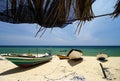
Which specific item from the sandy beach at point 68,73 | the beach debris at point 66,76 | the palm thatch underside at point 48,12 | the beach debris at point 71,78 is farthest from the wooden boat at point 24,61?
the palm thatch underside at point 48,12

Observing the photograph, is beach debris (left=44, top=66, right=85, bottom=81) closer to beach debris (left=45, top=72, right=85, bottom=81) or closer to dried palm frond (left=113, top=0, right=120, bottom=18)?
beach debris (left=45, top=72, right=85, bottom=81)

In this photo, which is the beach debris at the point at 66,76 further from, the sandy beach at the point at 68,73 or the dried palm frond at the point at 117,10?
the dried palm frond at the point at 117,10

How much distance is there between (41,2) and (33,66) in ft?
41.2

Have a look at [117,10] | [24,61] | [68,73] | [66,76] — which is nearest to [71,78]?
[66,76]

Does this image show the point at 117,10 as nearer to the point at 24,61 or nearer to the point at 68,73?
the point at 68,73

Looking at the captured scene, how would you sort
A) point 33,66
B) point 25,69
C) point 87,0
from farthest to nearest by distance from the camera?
point 33,66 < point 25,69 < point 87,0

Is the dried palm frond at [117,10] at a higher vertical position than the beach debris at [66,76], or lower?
higher

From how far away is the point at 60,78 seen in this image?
10234 mm

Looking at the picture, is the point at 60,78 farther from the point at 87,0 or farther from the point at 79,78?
the point at 87,0

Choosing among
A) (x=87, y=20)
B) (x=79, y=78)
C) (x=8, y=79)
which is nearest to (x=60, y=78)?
(x=79, y=78)

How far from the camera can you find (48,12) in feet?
5.34

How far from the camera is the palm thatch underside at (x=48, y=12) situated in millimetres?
1525

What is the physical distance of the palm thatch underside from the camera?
1525 mm

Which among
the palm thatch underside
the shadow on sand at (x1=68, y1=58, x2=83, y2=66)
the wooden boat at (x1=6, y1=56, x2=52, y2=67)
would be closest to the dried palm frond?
the palm thatch underside
